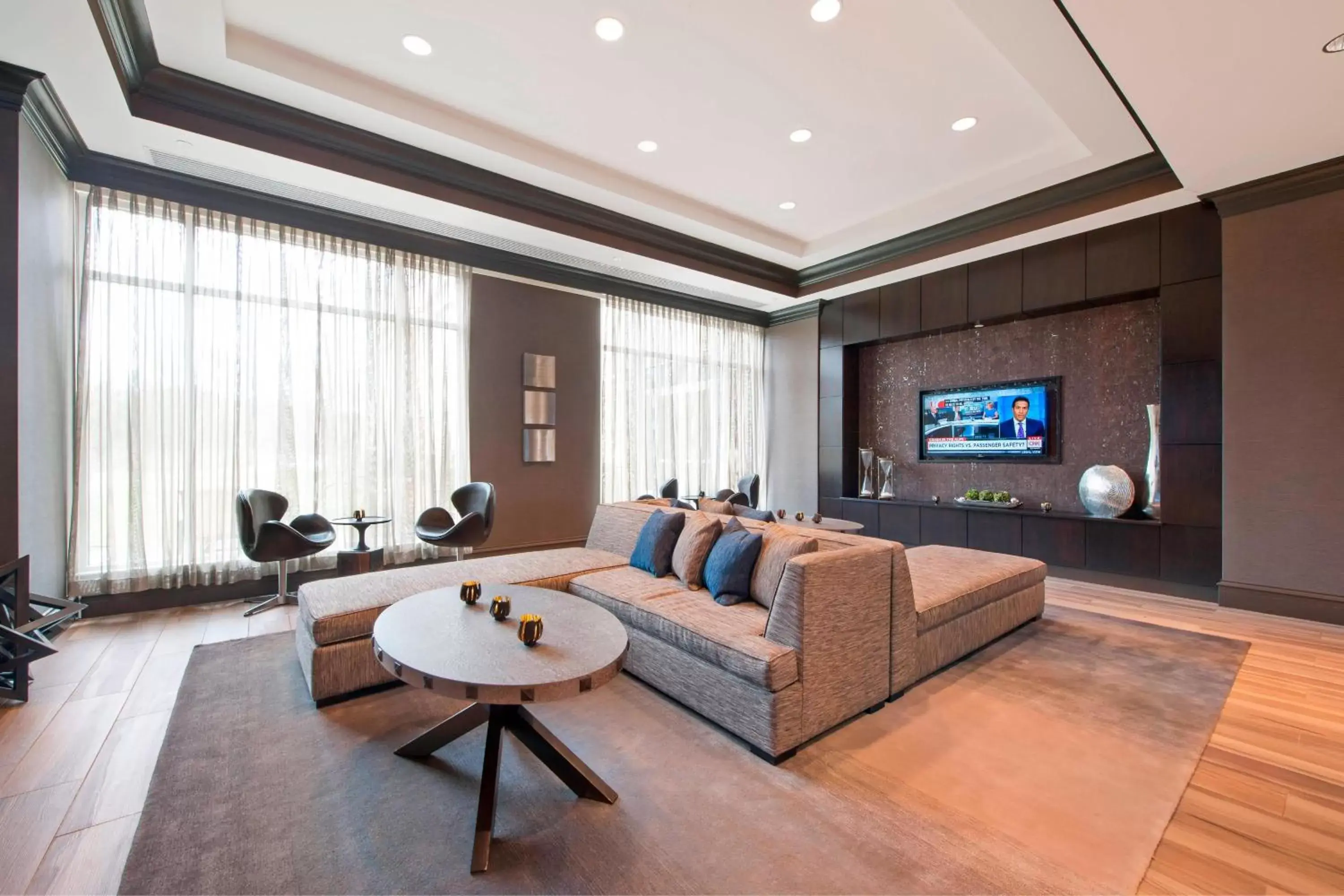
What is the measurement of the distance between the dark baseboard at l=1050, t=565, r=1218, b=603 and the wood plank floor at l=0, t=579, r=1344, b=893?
81 cm

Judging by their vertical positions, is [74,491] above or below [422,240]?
below

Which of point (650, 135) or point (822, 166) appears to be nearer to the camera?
point (650, 135)

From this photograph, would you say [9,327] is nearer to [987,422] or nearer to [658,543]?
[658,543]

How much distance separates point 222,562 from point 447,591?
2.85 m

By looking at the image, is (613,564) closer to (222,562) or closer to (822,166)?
→ (222,562)

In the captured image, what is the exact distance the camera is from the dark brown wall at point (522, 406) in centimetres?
549

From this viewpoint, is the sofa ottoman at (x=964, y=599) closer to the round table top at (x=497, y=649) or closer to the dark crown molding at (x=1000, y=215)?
the round table top at (x=497, y=649)

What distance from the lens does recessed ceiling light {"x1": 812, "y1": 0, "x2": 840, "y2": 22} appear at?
2779mm

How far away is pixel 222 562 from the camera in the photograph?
166 inches

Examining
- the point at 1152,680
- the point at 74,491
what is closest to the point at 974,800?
the point at 1152,680

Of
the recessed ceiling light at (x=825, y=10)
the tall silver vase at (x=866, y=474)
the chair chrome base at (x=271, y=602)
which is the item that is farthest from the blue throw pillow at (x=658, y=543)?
the tall silver vase at (x=866, y=474)

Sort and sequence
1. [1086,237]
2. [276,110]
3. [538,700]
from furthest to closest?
[1086,237]
[276,110]
[538,700]

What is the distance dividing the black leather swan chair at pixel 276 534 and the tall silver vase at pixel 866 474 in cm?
563

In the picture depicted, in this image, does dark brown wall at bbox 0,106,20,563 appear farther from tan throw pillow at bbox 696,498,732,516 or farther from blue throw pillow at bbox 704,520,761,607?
tan throw pillow at bbox 696,498,732,516
